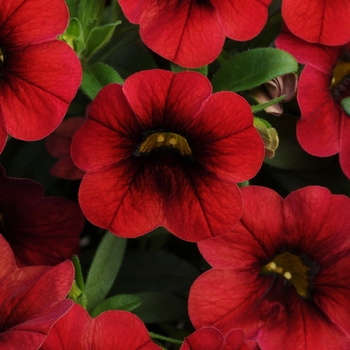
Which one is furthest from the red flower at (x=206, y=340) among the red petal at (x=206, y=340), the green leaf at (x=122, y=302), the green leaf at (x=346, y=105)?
the green leaf at (x=346, y=105)

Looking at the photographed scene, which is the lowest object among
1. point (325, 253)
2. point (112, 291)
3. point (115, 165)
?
point (112, 291)

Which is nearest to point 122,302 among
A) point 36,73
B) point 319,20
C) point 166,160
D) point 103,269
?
point 103,269

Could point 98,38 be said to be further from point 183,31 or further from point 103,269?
point 103,269

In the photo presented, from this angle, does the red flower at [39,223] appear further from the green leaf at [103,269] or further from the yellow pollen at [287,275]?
the yellow pollen at [287,275]

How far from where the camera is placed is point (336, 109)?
0.79 meters

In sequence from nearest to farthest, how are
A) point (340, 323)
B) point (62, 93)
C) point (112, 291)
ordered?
1. point (62, 93)
2. point (340, 323)
3. point (112, 291)

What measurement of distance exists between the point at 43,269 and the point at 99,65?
241 mm

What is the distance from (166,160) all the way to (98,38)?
0.16 meters

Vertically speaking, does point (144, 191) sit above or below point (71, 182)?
above

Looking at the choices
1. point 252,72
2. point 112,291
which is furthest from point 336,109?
point 112,291

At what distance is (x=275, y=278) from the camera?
2.59 feet

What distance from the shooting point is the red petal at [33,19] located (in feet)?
2.10

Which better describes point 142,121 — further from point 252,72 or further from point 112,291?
point 112,291

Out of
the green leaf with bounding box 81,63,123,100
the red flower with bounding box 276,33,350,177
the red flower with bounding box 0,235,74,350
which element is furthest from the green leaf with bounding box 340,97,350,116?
the red flower with bounding box 0,235,74,350
